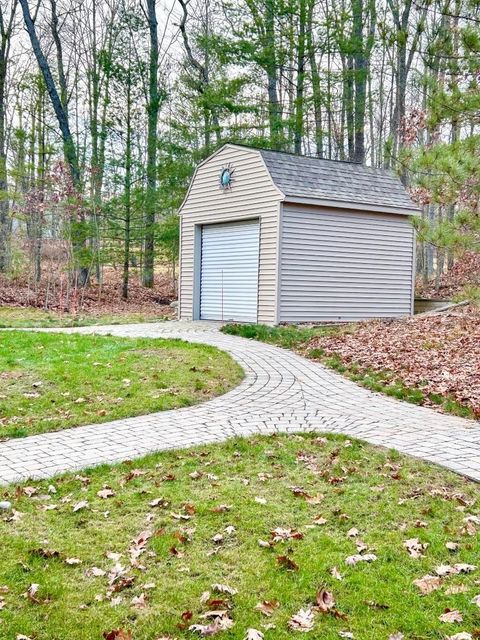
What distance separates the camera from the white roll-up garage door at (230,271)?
1230 centimetres

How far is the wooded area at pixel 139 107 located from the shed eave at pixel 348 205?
2.13 m

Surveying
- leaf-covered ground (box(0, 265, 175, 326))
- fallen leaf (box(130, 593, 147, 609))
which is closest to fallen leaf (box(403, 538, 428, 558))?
fallen leaf (box(130, 593, 147, 609))

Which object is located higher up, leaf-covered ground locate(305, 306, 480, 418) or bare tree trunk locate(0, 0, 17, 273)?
bare tree trunk locate(0, 0, 17, 273)

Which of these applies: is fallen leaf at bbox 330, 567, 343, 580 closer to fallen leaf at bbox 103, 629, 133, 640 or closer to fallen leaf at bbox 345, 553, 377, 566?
fallen leaf at bbox 345, 553, 377, 566

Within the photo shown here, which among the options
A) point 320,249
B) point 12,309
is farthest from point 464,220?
point 12,309

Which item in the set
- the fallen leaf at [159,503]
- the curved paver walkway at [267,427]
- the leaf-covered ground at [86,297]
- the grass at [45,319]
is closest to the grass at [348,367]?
the curved paver walkway at [267,427]

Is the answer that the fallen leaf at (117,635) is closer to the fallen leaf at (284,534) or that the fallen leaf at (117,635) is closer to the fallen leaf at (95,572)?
the fallen leaf at (95,572)

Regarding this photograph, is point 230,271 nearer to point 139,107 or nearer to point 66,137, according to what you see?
point 139,107

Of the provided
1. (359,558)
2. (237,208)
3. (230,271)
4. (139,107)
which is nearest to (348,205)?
(237,208)

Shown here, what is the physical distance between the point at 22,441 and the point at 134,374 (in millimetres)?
2124

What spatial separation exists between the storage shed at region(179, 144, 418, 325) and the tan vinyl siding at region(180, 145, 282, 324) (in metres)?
0.02

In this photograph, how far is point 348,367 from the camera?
7688 millimetres

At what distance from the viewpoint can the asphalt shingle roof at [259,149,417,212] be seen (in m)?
11.7

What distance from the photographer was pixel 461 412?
18.3ft
